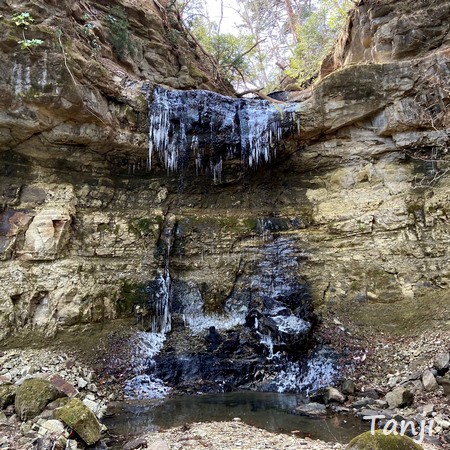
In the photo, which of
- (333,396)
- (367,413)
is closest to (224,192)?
(333,396)

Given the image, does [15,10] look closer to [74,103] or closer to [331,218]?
[74,103]

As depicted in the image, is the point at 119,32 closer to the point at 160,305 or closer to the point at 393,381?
the point at 160,305

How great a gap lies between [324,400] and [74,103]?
7.57m

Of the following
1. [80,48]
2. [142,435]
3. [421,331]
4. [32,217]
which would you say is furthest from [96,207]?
[421,331]

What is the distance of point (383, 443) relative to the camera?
350cm

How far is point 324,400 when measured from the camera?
6137mm

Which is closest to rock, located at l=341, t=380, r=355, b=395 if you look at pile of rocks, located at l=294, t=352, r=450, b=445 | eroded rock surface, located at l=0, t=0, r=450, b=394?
pile of rocks, located at l=294, t=352, r=450, b=445

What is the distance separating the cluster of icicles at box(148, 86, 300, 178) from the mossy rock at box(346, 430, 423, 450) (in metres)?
7.70

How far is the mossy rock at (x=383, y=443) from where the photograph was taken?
3.47 meters

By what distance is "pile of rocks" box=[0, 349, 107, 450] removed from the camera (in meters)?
4.34

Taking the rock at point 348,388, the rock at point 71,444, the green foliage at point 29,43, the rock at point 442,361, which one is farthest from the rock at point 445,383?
the green foliage at point 29,43

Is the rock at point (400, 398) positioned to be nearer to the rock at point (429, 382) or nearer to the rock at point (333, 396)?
the rock at point (429, 382)

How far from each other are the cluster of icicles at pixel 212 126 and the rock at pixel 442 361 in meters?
6.22

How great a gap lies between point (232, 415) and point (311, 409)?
4.15 feet
